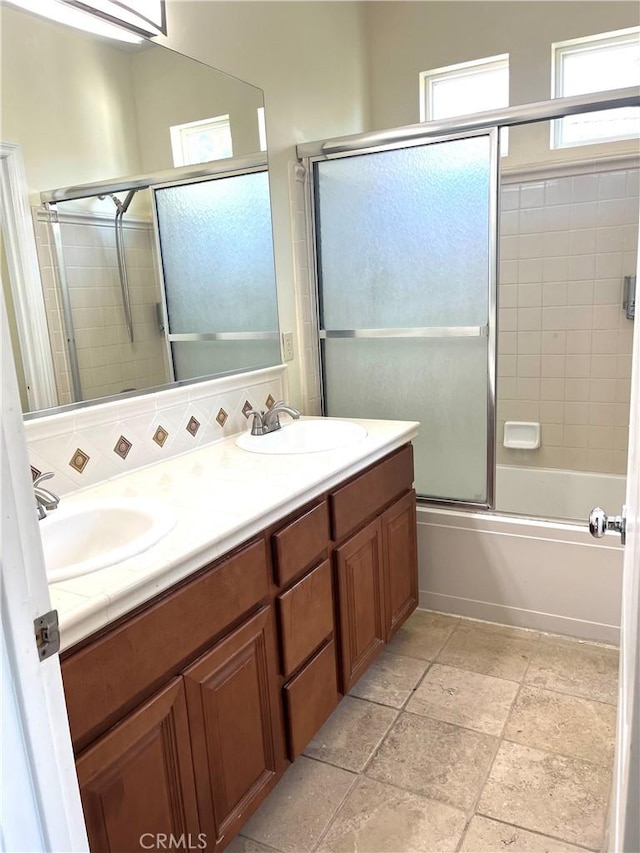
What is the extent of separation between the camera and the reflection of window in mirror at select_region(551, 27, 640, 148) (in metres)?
2.77

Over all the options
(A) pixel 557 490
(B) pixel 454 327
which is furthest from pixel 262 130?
(A) pixel 557 490

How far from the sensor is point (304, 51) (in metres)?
2.51

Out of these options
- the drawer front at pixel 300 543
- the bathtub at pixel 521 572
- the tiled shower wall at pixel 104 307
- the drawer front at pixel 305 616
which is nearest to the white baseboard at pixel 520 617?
the bathtub at pixel 521 572

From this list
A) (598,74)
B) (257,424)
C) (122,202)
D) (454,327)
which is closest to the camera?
(122,202)

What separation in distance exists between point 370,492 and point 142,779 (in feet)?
3.46

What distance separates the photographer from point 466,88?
3.09 meters

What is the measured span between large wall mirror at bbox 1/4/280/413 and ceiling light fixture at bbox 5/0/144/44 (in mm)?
20

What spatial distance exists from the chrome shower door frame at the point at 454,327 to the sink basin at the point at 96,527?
1395 millimetres

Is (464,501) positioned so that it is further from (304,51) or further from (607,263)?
(304,51)

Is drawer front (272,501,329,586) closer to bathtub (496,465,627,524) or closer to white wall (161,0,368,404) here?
white wall (161,0,368,404)

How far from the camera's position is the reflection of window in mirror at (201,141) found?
1.94 m

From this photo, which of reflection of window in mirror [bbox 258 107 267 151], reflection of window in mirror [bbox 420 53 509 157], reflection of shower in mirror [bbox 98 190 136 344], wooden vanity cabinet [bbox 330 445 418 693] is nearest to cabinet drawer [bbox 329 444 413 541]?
wooden vanity cabinet [bbox 330 445 418 693]

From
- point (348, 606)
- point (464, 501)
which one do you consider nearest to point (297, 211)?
point (464, 501)

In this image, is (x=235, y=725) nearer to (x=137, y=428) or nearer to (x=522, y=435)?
(x=137, y=428)
